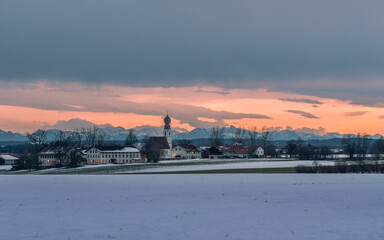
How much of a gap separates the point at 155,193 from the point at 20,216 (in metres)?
13.6

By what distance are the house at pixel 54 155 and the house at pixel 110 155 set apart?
36.7ft

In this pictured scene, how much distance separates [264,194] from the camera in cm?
3397

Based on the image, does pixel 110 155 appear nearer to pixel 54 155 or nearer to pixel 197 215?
pixel 54 155

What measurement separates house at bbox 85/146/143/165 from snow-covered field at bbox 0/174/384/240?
442 feet

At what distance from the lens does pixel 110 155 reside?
172 metres

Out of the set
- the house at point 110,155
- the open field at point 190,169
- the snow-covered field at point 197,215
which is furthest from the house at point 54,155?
the snow-covered field at point 197,215

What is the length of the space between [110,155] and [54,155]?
67.3 feet

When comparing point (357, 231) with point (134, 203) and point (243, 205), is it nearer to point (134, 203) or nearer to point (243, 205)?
point (243, 205)

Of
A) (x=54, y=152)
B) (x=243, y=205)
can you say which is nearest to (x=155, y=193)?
(x=243, y=205)

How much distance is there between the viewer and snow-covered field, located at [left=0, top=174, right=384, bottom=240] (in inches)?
739

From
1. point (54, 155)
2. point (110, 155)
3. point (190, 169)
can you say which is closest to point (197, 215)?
point (190, 169)

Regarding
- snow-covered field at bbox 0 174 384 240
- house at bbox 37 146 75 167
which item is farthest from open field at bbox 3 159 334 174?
snow-covered field at bbox 0 174 384 240

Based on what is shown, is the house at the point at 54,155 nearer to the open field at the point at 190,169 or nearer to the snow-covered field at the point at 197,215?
the open field at the point at 190,169

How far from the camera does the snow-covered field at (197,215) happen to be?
18781 mm
